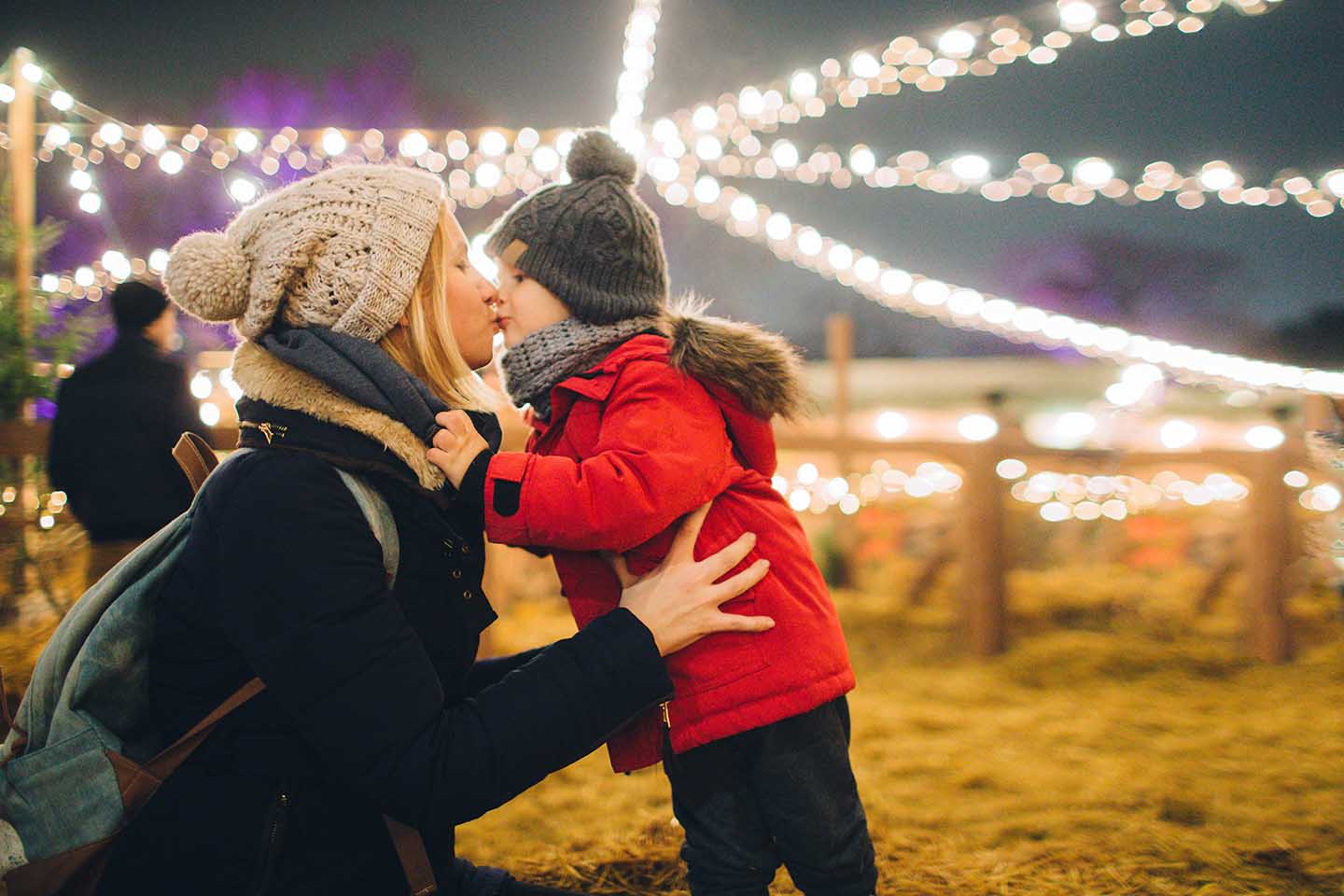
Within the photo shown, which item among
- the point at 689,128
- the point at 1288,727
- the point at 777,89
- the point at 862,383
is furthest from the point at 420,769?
the point at 862,383

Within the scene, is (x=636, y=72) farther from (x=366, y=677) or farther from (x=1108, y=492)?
(x=366, y=677)

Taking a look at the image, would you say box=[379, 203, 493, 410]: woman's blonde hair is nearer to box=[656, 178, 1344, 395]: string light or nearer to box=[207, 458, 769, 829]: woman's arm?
box=[207, 458, 769, 829]: woman's arm

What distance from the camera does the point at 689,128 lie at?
6.14 metres

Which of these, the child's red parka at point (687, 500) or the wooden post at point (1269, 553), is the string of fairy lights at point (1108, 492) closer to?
the wooden post at point (1269, 553)

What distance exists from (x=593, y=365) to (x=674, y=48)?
6.33m

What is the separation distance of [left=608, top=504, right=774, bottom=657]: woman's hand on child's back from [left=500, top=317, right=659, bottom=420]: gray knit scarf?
1.23 feet

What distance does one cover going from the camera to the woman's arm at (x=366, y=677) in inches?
44.4

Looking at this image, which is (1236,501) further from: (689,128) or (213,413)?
(213,413)

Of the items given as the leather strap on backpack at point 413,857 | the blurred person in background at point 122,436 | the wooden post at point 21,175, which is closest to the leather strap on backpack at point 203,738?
the leather strap on backpack at point 413,857

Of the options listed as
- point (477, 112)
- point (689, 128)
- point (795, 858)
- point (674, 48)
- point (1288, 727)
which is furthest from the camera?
point (477, 112)

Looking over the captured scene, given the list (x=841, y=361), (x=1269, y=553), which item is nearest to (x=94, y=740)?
(x=1269, y=553)

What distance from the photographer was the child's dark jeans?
1.60 metres

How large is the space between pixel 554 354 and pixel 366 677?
781 mm

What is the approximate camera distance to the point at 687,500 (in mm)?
1553
